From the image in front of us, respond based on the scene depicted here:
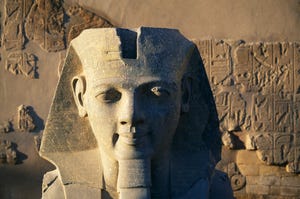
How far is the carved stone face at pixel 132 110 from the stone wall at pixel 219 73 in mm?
4471

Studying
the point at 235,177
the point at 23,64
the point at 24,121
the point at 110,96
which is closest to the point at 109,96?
the point at 110,96

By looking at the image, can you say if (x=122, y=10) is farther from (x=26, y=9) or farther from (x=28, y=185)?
(x=28, y=185)

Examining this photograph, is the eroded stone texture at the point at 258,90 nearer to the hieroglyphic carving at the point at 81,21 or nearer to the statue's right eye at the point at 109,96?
the hieroglyphic carving at the point at 81,21

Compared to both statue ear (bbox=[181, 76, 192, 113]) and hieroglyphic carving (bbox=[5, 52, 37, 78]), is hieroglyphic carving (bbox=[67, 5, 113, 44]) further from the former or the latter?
statue ear (bbox=[181, 76, 192, 113])

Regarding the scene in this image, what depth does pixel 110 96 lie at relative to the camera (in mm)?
3318

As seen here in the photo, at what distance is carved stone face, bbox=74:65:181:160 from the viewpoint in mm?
3273

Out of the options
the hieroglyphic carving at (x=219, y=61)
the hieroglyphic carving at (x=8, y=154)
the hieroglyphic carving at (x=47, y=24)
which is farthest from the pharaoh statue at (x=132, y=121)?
the hieroglyphic carving at (x=47, y=24)

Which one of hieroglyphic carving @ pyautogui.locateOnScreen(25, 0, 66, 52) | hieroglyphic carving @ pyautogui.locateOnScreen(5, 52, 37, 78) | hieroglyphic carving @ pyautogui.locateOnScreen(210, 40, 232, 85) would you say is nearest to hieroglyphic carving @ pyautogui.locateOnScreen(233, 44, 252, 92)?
hieroglyphic carving @ pyautogui.locateOnScreen(210, 40, 232, 85)

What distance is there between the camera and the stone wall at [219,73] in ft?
25.5

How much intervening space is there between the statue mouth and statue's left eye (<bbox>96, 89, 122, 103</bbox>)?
16 cm

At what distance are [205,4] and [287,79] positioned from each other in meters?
1.18

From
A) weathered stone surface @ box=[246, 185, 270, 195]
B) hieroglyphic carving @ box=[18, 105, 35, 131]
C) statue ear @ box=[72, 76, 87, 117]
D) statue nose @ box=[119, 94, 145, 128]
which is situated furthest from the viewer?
hieroglyphic carving @ box=[18, 105, 35, 131]

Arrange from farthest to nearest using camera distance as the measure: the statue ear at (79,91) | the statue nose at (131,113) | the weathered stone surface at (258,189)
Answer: the weathered stone surface at (258,189) → the statue ear at (79,91) → the statue nose at (131,113)

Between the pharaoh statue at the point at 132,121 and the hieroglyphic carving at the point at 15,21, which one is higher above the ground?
the hieroglyphic carving at the point at 15,21
